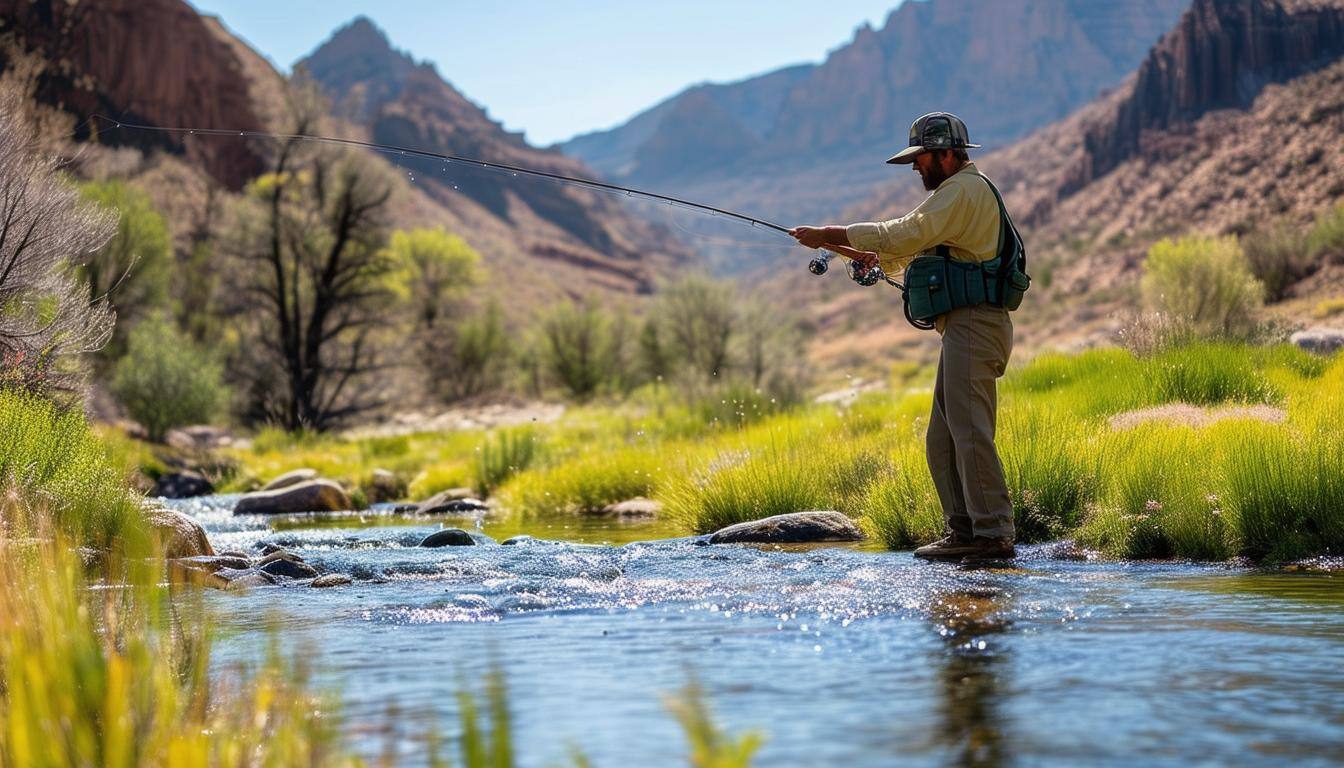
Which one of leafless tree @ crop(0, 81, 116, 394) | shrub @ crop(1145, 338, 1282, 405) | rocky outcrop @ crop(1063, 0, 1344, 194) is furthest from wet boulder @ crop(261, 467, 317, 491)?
rocky outcrop @ crop(1063, 0, 1344, 194)

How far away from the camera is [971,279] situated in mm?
7039

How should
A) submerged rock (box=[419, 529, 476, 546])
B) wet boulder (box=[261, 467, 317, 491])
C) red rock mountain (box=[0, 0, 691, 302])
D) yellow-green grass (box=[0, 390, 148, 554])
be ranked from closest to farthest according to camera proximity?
yellow-green grass (box=[0, 390, 148, 554]), submerged rock (box=[419, 529, 476, 546]), wet boulder (box=[261, 467, 317, 491]), red rock mountain (box=[0, 0, 691, 302])

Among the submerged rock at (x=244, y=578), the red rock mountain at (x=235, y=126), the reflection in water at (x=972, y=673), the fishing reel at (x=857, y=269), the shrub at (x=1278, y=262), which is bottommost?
the reflection in water at (x=972, y=673)

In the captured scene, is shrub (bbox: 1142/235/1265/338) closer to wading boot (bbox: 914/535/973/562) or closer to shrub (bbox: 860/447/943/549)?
shrub (bbox: 860/447/943/549)

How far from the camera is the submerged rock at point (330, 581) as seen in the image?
25.2ft

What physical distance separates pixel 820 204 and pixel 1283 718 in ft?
644

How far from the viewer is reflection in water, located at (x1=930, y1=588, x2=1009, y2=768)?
3510 millimetres

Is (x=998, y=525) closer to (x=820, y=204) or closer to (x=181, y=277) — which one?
(x=181, y=277)

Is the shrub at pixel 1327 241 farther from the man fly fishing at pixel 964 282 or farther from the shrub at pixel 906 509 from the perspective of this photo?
the man fly fishing at pixel 964 282

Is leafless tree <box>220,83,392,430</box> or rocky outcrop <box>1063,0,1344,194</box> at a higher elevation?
rocky outcrop <box>1063,0,1344,194</box>

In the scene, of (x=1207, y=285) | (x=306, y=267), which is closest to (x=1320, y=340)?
(x=1207, y=285)

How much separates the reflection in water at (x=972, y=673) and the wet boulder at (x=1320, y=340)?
11880 mm

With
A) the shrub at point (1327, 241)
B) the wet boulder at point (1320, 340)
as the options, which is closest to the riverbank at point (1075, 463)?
the wet boulder at point (1320, 340)

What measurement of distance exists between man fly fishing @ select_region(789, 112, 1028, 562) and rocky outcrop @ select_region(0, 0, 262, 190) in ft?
204
